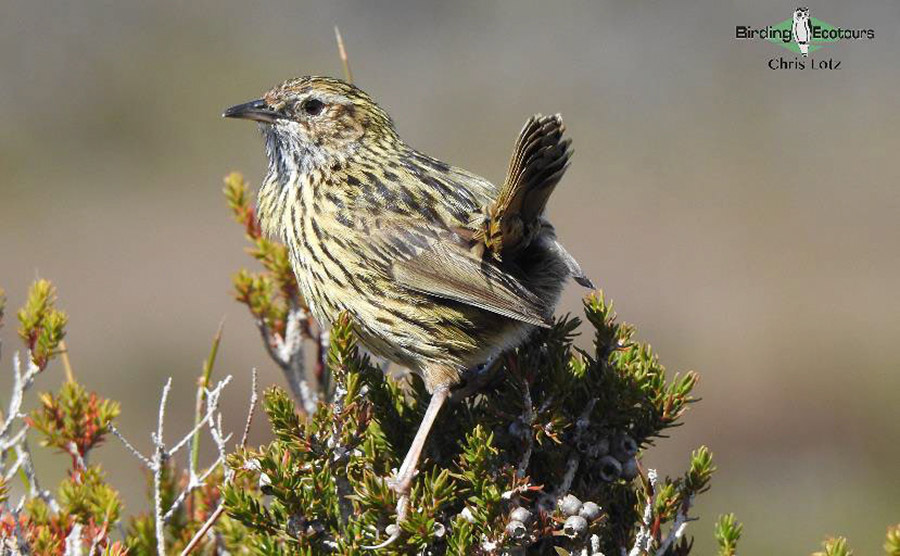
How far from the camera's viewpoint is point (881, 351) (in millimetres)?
13227

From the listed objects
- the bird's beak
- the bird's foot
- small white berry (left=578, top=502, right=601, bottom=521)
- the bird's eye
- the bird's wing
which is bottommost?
the bird's foot

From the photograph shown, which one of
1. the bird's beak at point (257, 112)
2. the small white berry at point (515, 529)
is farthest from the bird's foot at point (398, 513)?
the bird's beak at point (257, 112)

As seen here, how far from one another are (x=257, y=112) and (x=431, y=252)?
93 centimetres

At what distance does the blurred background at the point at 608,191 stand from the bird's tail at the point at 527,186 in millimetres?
5742

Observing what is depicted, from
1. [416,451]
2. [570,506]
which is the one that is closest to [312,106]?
[416,451]

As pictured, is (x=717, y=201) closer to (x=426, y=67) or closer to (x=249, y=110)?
(x=426, y=67)

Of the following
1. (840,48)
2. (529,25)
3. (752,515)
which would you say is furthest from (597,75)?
(752,515)

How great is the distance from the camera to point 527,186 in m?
3.37

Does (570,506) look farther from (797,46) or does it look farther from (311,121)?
(797,46)

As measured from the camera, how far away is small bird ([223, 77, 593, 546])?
3.42m

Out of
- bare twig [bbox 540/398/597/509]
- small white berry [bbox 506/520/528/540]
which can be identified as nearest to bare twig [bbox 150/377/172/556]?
small white berry [bbox 506/520/528/540]

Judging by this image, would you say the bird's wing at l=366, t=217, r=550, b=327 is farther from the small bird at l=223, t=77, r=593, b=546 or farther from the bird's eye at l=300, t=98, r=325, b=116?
the bird's eye at l=300, t=98, r=325, b=116

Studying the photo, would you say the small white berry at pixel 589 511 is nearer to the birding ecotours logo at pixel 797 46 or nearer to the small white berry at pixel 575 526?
the small white berry at pixel 575 526

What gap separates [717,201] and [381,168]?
579 inches
